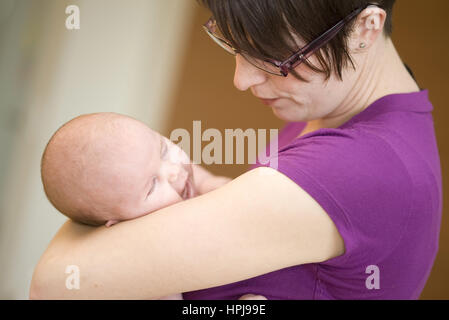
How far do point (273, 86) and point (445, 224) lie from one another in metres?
1.57

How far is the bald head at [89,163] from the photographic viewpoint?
1.03 m

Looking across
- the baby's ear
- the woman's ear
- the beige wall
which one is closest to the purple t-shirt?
the woman's ear

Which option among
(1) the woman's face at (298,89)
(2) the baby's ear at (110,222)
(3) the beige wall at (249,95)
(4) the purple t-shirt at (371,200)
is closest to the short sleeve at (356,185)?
(4) the purple t-shirt at (371,200)

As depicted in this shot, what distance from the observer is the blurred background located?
204cm

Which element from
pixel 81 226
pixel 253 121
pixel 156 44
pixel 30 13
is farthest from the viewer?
pixel 156 44

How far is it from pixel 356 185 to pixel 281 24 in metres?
0.34

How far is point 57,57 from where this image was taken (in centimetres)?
219

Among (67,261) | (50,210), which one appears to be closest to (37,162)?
(50,210)

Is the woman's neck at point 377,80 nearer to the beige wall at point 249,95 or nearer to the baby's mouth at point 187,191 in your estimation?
the baby's mouth at point 187,191

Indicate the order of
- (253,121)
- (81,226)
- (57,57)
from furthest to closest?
(253,121), (57,57), (81,226)

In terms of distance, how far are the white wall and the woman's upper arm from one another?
1.35 metres

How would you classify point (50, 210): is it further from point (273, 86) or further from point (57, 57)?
point (273, 86)

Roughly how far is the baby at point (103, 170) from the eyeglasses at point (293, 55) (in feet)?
0.91

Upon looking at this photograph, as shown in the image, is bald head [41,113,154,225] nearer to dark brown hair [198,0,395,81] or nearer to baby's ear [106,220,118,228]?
baby's ear [106,220,118,228]
